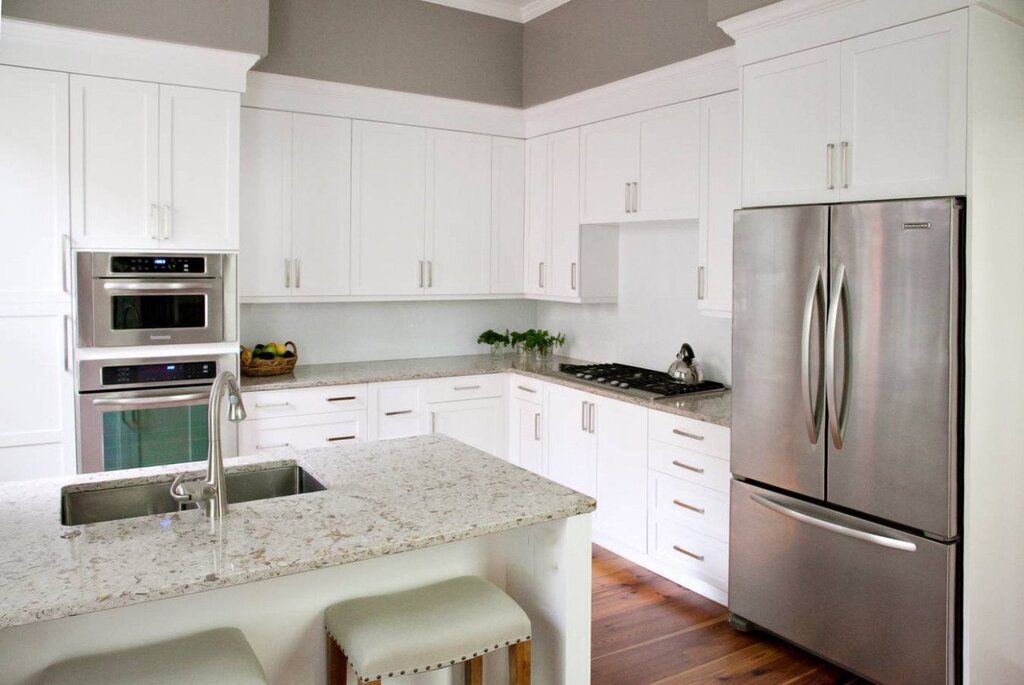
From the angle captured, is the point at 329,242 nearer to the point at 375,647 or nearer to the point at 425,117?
the point at 425,117

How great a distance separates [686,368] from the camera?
4.22 meters

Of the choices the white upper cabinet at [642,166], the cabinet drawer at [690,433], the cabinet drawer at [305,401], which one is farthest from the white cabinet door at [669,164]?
the cabinet drawer at [305,401]

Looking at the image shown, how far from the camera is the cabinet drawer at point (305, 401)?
410 cm

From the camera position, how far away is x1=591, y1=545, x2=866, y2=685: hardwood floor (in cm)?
302

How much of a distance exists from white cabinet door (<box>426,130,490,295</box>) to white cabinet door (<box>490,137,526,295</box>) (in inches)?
1.7

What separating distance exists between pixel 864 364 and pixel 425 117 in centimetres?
295

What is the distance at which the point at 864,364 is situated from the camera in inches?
108

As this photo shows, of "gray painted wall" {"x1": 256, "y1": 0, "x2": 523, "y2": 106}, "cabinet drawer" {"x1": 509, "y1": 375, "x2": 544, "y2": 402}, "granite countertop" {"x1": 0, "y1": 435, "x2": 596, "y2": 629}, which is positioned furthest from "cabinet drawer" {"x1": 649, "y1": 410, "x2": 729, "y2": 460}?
"gray painted wall" {"x1": 256, "y1": 0, "x2": 523, "y2": 106}

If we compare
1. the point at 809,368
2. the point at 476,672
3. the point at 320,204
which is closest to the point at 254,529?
the point at 476,672

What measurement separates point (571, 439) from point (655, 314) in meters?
0.84

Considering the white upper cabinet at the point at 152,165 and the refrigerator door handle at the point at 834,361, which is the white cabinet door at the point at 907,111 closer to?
the refrigerator door handle at the point at 834,361

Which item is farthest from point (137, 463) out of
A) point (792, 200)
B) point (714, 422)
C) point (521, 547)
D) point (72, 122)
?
point (792, 200)

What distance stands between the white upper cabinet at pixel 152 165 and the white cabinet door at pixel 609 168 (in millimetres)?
1832

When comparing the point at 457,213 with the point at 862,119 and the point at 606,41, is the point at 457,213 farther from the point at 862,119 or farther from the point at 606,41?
the point at 862,119
